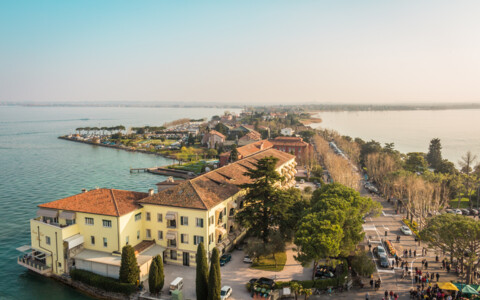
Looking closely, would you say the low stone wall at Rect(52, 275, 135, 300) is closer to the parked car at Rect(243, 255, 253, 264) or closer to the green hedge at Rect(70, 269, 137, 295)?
the green hedge at Rect(70, 269, 137, 295)

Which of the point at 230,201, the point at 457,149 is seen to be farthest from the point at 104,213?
the point at 457,149

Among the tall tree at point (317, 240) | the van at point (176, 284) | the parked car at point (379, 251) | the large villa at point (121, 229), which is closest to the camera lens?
the tall tree at point (317, 240)

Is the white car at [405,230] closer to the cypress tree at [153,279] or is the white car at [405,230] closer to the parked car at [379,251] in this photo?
the parked car at [379,251]

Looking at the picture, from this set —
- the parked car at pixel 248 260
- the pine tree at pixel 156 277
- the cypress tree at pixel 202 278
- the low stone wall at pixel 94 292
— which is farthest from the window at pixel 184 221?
the low stone wall at pixel 94 292

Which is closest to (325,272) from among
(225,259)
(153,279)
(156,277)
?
(225,259)

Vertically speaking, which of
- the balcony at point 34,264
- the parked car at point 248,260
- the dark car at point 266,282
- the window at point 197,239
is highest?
the window at point 197,239

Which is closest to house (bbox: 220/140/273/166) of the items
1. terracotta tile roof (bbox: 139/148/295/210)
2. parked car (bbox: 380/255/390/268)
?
terracotta tile roof (bbox: 139/148/295/210)
